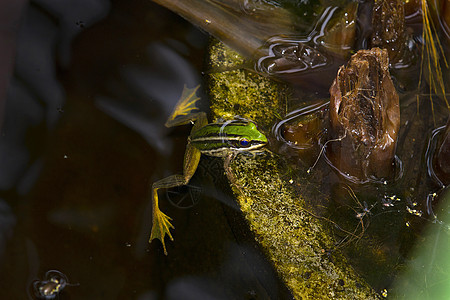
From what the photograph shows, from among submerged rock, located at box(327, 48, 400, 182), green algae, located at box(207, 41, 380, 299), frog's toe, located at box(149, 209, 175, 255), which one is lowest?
frog's toe, located at box(149, 209, 175, 255)

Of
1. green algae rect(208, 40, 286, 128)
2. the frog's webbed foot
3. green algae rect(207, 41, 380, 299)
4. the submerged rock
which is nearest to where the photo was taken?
the submerged rock

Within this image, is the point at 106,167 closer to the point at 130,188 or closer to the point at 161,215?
the point at 130,188

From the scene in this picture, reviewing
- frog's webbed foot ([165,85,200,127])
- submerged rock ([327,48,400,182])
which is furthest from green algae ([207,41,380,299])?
submerged rock ([327,48,400,182])

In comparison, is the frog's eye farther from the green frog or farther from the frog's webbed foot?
the frog's webbed foot

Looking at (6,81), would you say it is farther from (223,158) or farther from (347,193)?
(347,193)

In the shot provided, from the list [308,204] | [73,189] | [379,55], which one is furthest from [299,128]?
[73,189]

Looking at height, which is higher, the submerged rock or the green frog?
the submerged rock

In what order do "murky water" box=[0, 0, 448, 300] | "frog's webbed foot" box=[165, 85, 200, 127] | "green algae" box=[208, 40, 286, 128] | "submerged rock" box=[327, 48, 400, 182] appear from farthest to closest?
"frog's webbed foot" box=[165, 85, 200, 127], "green algae" box=[208, 40, 286, 128], "murky water" box=[0, 0, 448, 300], "submerged rock" box=[327, 48, 400, 182]
